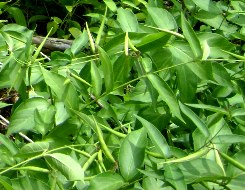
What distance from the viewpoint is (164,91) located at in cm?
115

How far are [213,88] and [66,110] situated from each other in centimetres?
54

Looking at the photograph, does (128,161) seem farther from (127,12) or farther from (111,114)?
(127,12)

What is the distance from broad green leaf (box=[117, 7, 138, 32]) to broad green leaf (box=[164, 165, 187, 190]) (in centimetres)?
48

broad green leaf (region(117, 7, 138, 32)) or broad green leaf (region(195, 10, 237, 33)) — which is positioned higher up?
broad green leaf (region(117, 7, 138, 32))

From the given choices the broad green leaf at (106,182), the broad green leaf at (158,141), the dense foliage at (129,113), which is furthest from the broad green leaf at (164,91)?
the broad green leaf at (106,182)

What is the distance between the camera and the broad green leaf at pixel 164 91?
44.9 inches

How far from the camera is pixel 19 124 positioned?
4.05 feet

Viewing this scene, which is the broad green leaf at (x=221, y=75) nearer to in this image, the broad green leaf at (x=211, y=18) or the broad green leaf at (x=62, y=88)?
the broad green leaf at (x=62, y=88)

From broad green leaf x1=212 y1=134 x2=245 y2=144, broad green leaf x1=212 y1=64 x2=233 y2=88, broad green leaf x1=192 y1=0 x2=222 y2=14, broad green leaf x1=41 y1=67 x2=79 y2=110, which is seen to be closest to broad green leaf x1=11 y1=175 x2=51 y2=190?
broad green leaf x1=41 y1=67 x2=79 y2=110

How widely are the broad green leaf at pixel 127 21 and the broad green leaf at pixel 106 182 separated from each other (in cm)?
47

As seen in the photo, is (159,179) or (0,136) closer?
(159,179)

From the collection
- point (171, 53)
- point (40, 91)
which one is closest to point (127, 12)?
point (171, 53)

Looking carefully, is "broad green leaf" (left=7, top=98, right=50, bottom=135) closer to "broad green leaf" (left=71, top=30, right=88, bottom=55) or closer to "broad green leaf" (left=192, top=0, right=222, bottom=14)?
"broad green leaf" (left=71, top=30, right=88, bottom=55)

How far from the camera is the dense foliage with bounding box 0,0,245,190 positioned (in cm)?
100
